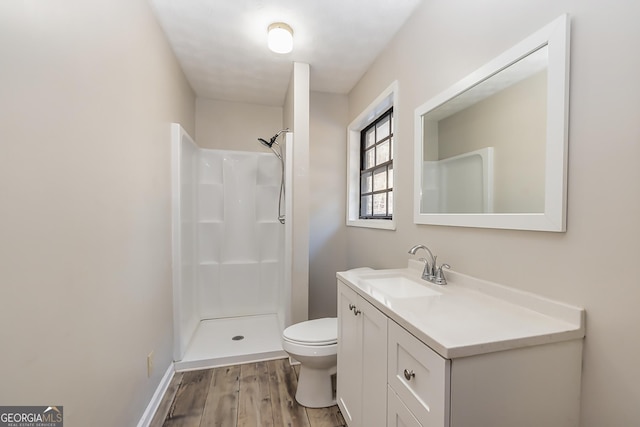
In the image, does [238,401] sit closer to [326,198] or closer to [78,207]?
[78,207]

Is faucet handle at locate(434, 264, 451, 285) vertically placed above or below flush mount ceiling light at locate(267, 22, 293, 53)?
below

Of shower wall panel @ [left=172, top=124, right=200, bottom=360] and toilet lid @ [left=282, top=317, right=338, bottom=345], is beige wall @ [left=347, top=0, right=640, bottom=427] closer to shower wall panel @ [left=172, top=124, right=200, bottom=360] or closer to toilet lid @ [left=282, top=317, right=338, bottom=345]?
toilet lid @ [left=282, top=317, right=338, bottom=345]

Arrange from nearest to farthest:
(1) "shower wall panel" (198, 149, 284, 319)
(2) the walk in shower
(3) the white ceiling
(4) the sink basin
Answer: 1. (4) the sink basin
2. (3) the white ceiling
3. (2) the walk in shower
4. (1) "shower wall panel" (198, 149, 284, 319)

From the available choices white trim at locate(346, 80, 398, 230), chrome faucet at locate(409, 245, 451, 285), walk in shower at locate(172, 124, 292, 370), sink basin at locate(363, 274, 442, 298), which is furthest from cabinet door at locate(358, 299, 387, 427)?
walk in shower at locate(172, 124, 292, 370)

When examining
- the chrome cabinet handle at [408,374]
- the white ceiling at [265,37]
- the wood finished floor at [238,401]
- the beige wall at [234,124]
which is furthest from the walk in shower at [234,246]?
the chrome cabinet handle at [408,374]

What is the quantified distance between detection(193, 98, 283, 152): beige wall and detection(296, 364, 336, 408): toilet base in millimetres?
2319

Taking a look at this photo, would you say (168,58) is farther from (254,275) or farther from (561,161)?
(561,161)

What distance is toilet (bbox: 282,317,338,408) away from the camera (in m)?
1.60

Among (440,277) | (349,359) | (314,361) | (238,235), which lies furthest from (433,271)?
(238,235)

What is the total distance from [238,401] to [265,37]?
2.50 meters

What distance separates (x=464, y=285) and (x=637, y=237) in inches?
24.7

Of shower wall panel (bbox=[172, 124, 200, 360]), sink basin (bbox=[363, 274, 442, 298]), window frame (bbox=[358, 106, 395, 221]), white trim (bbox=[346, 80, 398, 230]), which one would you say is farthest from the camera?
white trim (bbox=[346, 80, 398, 230])

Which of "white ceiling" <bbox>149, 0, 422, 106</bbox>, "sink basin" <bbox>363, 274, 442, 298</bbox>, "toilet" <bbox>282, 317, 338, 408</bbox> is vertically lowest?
"toilet" <bbox>282, 317, 338, 408</bbox>

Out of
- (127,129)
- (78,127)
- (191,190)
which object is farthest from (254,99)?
(78,127)
